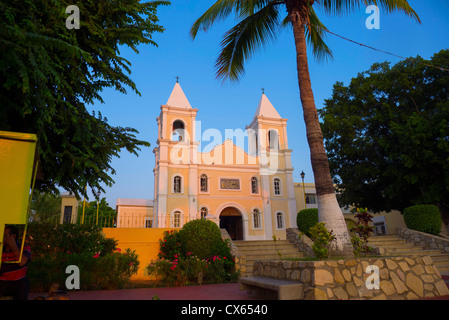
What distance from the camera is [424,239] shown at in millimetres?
12633

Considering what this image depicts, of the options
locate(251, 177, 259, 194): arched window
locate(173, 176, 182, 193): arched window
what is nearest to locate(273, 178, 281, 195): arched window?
locate(251, 177, 259, 194): arched window

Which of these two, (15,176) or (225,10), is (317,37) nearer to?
(225,10)

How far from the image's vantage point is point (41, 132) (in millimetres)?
5523

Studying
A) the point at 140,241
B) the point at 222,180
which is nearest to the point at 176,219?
the point at 222,180

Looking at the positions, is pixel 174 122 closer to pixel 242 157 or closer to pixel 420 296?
pixel 242 157

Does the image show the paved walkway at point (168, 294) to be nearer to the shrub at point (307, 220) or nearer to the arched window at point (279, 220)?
the shrub at point (307, 220)

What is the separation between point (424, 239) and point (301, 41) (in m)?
10.1

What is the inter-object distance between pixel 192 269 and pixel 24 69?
6.82 meters

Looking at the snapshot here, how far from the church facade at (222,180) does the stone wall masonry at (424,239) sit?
38.6 ft

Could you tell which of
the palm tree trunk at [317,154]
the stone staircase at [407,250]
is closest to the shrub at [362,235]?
the palm tree trunk at [317,154]

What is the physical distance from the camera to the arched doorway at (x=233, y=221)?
24.7 meters

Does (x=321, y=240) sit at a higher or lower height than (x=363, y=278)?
higher
